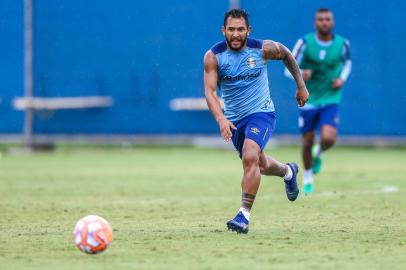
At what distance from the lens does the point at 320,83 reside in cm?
1519

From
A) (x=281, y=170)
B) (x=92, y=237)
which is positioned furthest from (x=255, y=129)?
Result: (x=92, y=237)

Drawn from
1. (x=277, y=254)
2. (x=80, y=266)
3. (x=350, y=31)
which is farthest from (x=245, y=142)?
(x=350, y=31)

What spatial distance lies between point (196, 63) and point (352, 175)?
21.1 ft

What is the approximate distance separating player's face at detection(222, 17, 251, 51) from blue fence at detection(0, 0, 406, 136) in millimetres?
12108

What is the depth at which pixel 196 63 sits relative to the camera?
22906mm

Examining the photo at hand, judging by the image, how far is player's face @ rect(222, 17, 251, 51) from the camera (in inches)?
400

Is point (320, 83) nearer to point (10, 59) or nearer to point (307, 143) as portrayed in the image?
point (307, 143)

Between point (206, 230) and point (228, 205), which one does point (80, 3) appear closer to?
point (228, 205)

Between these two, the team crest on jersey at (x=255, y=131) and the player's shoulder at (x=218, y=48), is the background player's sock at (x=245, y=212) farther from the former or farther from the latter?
the player's shoulder at (x=218, y=48)

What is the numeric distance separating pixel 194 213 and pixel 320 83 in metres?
4.01

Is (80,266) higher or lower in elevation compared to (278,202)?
higher

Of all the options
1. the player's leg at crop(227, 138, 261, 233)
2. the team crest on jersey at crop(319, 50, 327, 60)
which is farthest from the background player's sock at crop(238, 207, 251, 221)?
the team crest on jersey at crop(319, 50, 327, 60)

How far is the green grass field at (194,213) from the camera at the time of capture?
8.12m

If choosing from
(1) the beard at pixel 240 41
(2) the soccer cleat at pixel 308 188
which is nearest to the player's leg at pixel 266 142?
(1) the beard at pixel 240 41
